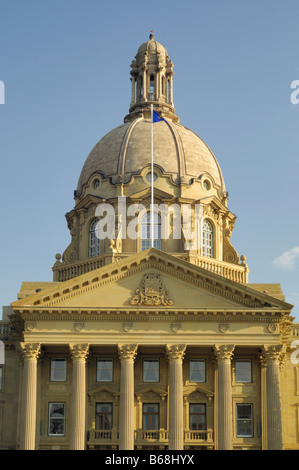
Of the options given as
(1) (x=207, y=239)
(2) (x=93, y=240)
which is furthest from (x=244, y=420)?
(2) (x=93, y=240)

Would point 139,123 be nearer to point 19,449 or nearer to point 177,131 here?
point 177,131

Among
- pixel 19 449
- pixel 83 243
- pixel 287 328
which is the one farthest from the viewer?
pixel 83 243

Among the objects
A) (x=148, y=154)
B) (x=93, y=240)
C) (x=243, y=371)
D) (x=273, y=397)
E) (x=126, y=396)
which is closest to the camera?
(x=273, y=397)

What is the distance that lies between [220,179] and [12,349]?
90.5 ft

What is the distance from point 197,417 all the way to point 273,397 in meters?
5.80

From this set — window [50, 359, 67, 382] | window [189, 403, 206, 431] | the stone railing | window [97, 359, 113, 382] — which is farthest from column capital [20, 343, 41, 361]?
the stone railing

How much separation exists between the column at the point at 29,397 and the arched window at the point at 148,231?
18287mm

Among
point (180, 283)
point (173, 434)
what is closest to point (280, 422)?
point (173, 434)

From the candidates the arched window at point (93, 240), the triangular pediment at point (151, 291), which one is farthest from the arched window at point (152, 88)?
the triangular pediment at point (151, 291)

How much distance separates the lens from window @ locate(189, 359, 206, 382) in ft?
236

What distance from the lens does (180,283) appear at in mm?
70812

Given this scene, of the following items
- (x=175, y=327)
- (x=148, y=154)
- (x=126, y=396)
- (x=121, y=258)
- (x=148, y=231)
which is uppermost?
(x=148, y=154)

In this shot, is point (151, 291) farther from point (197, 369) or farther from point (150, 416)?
point (150, 416)

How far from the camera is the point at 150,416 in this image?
7125 cm
